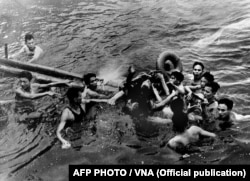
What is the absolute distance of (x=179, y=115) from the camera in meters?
7.65

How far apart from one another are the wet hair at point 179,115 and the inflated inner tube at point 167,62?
9.85ft

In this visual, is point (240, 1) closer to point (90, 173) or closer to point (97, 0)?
point (97, 0)

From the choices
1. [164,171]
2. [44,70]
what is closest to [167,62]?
[44,70]

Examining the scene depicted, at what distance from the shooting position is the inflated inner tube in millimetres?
10508

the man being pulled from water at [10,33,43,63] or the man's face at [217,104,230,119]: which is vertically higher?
the man being pulled from water at [10,33,43,63]

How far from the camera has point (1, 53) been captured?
14742 mm

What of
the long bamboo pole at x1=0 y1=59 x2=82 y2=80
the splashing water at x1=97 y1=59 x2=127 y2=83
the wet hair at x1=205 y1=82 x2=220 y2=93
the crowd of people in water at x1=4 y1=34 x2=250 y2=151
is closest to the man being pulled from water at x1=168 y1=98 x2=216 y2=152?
the crowd of people in water at x1=4 y1=34 x2=250 y2=151

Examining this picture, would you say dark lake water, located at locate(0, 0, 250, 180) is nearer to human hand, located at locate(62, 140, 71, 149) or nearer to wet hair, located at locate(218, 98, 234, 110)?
human hand, located at locate(62, 140, 71, 149)

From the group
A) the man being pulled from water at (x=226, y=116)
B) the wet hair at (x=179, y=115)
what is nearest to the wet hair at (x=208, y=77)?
the man being pulled from water at (x=226, y=116)

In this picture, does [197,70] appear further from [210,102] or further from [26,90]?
[26,90]

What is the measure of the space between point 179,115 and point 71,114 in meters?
3.11

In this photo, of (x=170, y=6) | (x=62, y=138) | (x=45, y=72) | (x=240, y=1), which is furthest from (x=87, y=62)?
(x=240, y=1)

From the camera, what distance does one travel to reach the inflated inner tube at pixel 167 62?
10508mm

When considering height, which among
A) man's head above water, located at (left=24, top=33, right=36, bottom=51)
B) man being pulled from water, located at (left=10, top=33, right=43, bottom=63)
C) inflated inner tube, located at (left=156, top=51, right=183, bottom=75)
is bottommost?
inflated inner tube, located at (left=156, top=51, right=183, bottom=75)
